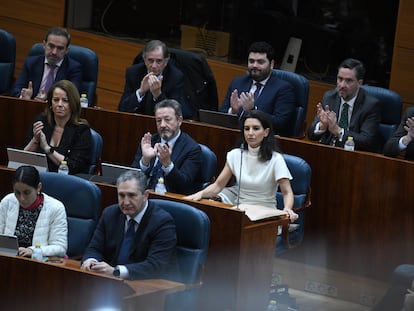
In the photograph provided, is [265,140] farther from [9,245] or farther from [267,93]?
[9,245]

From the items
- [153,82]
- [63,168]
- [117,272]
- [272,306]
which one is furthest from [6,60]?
[117,272]

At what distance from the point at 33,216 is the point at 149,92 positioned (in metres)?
1.90

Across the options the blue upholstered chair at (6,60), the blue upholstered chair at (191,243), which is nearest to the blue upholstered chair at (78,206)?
the blue upholstered chair at (191,243)

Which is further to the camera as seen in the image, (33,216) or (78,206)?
(78,206)

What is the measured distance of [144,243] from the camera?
213 inches

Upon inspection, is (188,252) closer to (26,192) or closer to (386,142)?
(26,192)

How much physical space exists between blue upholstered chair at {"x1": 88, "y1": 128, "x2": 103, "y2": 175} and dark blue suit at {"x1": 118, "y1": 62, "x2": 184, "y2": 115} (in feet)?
2.23

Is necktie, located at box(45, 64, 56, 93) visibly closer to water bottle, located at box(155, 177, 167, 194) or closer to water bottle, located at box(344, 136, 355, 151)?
water bottle, located at box(155, 177, 167, 194)

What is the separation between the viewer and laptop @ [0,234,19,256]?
5191mm

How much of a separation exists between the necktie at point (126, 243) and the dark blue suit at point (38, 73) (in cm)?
242

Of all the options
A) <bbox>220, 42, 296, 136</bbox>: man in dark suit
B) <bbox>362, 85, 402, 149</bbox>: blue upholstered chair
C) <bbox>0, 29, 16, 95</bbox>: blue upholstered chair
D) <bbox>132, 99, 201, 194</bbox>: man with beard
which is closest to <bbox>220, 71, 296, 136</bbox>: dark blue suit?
<bbox>220, 42, 296, 136</bbox>: man in dark suit

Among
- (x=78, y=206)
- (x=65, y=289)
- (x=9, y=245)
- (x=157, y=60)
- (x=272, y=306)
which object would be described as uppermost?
(x=157, y=60)

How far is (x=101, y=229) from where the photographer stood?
5.56 metres

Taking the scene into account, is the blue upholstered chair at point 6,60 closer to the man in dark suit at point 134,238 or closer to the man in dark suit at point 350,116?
the man in dark suit at point 350,116
